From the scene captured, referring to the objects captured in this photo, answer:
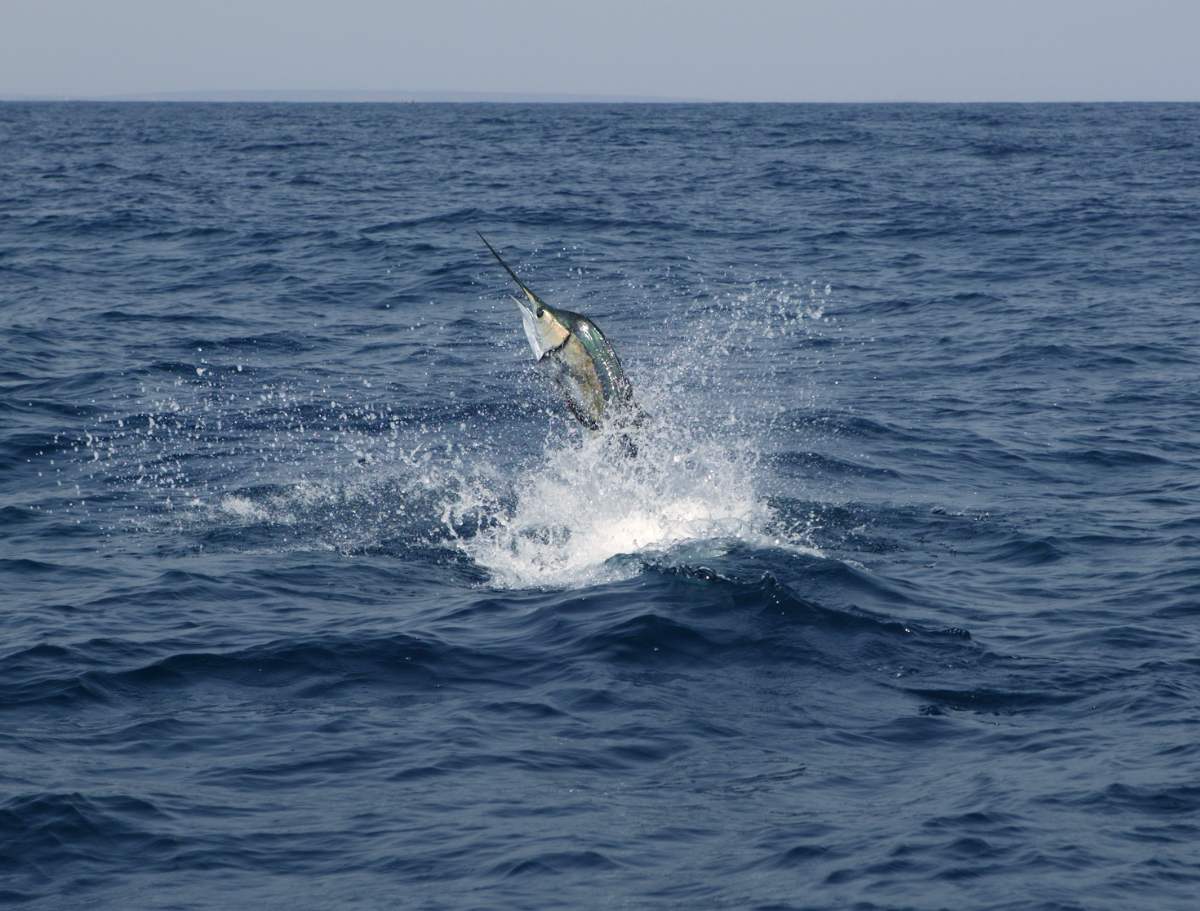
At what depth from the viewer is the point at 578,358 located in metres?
13.3

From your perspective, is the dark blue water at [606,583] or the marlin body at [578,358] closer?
the dark blue water at [606,583]

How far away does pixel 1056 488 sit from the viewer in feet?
54.4

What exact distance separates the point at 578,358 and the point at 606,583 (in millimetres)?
2022

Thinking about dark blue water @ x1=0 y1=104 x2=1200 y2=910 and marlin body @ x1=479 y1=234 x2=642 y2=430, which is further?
marlin body @ x1=479 y1=234 x2=642 y2=430

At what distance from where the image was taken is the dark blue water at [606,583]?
8.55 meters

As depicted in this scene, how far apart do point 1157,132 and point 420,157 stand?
35298mm

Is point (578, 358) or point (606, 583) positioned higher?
point (578, 358)

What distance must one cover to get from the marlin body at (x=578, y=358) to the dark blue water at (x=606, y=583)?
154 cm

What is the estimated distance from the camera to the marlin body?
1320cm

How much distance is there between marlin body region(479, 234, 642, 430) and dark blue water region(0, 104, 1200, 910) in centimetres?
154

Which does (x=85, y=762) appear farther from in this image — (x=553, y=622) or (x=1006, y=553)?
(x=1006, y=553)

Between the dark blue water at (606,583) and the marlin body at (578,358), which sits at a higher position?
the marlin body at (578,358)

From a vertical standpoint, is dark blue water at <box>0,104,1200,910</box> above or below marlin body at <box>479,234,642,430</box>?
below

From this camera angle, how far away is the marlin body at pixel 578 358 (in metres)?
13.2
